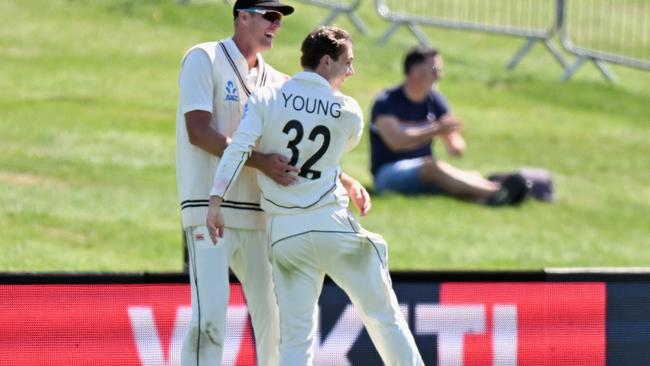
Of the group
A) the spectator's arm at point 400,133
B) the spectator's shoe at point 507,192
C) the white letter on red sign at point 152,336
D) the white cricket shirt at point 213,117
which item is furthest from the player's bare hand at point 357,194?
the spectator's shoe at point 507,192

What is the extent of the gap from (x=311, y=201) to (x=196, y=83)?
77 cm

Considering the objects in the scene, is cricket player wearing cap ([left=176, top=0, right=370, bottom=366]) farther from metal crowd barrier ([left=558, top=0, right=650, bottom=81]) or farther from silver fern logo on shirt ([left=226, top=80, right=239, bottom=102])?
metal crowd barrier ([left=558, top=0, right=650, bottom=81])

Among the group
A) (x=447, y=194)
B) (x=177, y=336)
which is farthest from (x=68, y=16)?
(x=177, y=336)

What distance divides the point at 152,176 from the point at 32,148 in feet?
4.42

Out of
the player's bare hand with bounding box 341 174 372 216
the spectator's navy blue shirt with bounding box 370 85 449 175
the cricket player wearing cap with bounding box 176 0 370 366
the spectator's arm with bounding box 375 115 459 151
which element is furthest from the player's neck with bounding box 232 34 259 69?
the spectator's navy blue shirt with bounding box 370 85 449 175

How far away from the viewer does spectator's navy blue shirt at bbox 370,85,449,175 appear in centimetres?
1273

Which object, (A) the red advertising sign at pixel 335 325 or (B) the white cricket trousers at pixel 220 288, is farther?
(A) the red advertising sign at pixel 335 325

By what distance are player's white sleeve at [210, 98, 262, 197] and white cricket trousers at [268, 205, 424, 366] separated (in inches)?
13.8

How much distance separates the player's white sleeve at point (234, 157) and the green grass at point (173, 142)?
13.3 feet

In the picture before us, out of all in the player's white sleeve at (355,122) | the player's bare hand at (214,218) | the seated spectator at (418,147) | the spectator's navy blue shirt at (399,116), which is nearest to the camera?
the player's bare hand at (214,218)

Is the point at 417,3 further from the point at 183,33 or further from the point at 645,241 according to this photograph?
the point at 645,241

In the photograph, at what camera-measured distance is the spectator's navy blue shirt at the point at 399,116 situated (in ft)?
41.8

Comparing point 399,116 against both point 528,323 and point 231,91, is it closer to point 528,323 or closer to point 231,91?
point 528,323

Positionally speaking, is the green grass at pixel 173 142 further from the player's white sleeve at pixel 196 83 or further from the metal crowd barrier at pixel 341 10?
the player's white sleeve at pixel 196 83
